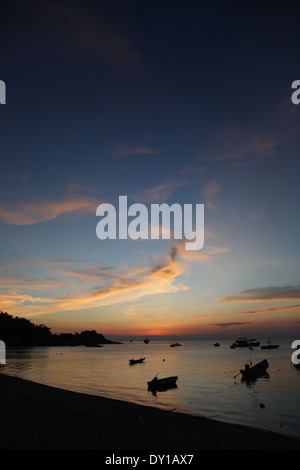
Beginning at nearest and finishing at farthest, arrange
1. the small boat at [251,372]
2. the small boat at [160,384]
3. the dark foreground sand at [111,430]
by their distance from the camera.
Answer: the dark foreground sand at [111,430]
the small boat at [160,384]
the small boat at [251,372]

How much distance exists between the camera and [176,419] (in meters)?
20.9

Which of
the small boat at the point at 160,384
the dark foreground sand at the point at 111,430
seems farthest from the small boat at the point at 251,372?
the dark foreground sand at the point at 111,430

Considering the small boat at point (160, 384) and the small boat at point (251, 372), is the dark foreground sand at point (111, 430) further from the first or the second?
the small boat at point (251, 372)

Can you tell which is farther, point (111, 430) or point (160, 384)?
point (160, 384)

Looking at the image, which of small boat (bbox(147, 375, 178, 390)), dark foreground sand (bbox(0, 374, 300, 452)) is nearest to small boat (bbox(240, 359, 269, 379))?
small boat (bbox(147, 375, 178, 390))

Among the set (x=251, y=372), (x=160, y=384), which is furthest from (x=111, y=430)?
(x=251, y=372)

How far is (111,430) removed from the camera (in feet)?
56.6

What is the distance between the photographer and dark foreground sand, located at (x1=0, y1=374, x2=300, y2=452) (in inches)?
578

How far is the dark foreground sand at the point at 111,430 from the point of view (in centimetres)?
1467

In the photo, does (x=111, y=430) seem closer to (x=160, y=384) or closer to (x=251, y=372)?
(x=160, y=384)
